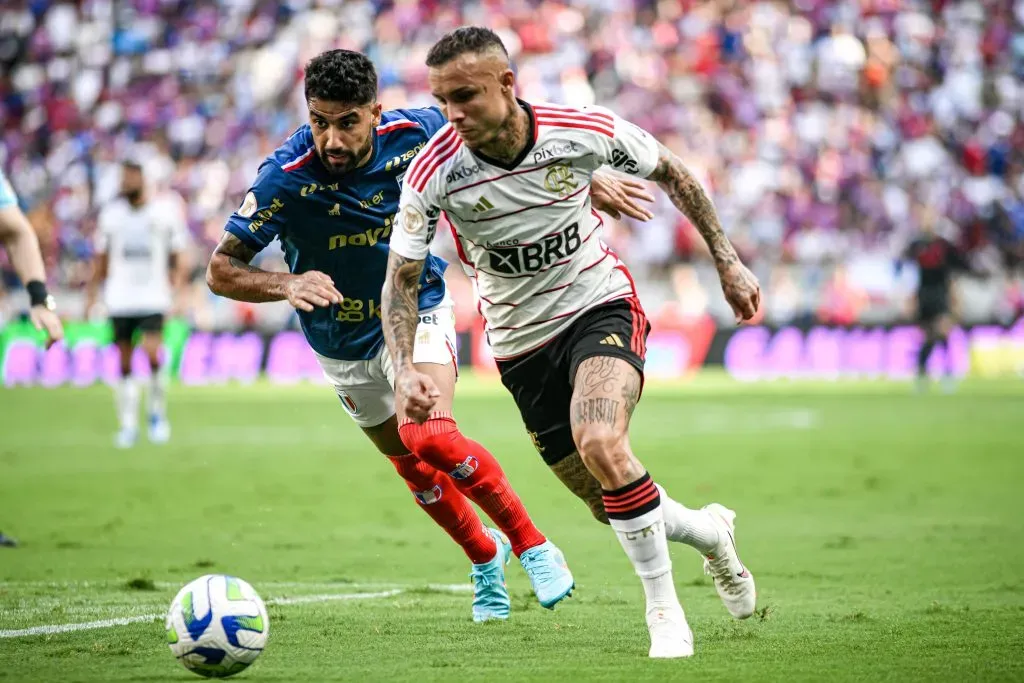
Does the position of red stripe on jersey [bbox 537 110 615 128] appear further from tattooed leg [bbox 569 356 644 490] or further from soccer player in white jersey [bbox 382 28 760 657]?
tattooed leg [bbox 569 356 644 490]

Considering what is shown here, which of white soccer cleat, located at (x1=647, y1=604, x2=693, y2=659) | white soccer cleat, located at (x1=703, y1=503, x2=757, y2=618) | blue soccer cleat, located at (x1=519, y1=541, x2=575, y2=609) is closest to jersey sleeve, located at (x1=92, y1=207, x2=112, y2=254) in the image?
blue soccer cleat, located at (x1=519, y1=541, x2=575, y2=609)

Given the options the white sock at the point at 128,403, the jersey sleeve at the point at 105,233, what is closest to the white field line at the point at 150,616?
the white sock at the point at 128,403

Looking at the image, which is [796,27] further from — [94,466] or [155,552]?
[155,552]

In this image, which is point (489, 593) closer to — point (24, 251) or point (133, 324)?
point (24, 251)

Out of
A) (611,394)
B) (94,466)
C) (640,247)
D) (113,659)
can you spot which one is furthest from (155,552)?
(640,247)

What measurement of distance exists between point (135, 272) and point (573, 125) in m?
10.6

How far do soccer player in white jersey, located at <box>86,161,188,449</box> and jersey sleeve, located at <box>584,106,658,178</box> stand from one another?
10303mm

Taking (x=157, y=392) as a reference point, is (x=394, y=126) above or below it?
above

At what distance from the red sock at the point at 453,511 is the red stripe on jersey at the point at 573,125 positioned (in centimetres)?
178

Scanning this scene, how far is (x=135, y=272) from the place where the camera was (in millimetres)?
15406

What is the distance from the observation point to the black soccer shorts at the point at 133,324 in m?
15.4

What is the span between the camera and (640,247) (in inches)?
1094

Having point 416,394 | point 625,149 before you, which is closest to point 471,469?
point 416,394

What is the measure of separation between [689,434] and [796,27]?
1695 cm
